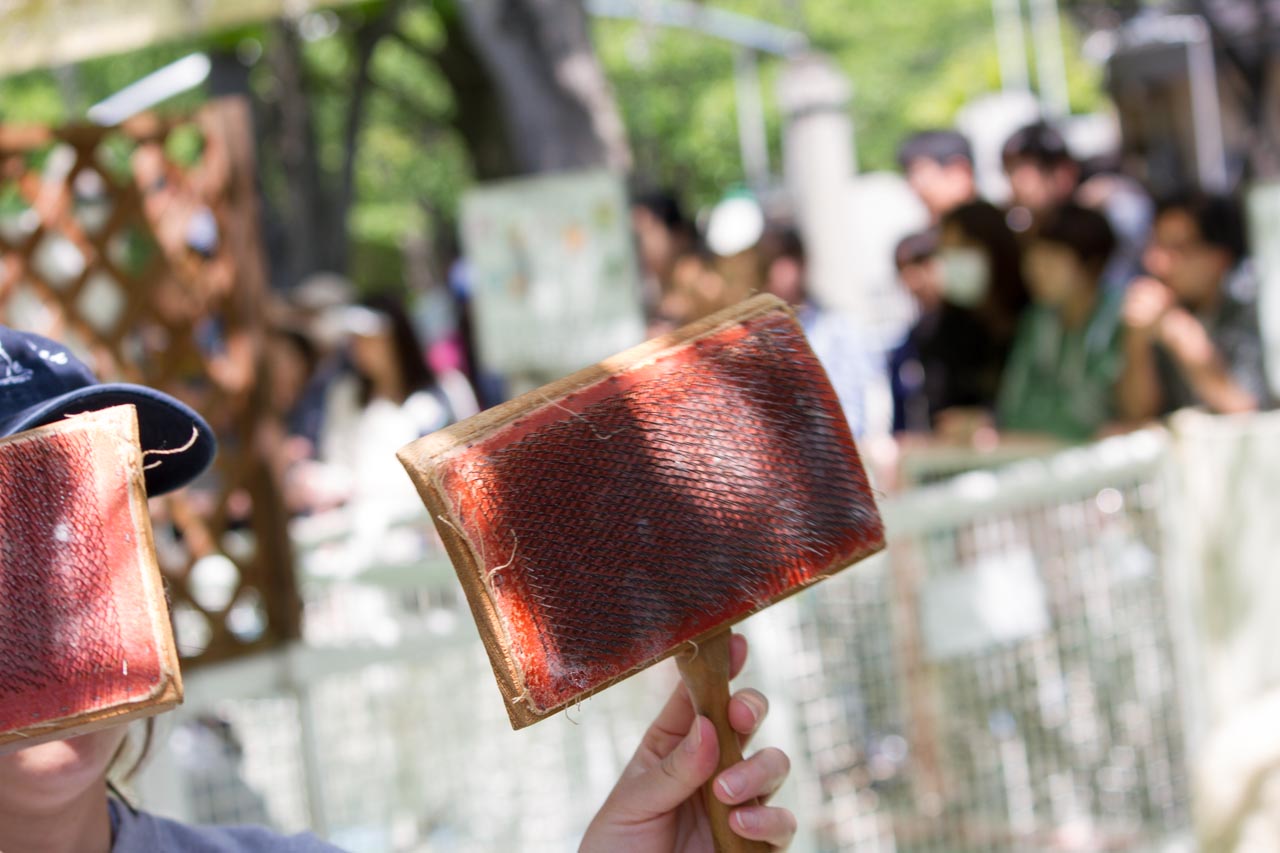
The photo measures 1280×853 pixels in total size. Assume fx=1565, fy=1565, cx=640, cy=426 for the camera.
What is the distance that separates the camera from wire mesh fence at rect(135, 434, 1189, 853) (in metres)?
2.85

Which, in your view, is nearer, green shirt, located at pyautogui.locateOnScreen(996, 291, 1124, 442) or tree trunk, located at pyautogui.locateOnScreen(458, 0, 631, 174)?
green shirt, located at pyautogui.locateOnScreen(996, 291, 1124, 442)

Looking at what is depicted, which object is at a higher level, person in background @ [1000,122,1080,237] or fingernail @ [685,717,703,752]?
fingernail @ [685,717,703,752]

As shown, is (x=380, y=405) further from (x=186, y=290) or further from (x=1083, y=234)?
(x=1083, y=234)

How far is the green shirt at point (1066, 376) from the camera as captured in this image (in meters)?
4.37

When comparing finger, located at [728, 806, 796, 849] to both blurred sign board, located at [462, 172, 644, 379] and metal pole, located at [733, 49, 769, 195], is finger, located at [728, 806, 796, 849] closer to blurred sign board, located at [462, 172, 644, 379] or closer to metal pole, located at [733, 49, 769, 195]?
blurred sign board, located at [462, 172, 644, 379]

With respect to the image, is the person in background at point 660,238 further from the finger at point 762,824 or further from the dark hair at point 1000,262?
the finger at point 762,824

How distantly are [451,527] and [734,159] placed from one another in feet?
106

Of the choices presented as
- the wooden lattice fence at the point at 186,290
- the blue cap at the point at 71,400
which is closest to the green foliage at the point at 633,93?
the wooden lattice fence at the point at 186,290

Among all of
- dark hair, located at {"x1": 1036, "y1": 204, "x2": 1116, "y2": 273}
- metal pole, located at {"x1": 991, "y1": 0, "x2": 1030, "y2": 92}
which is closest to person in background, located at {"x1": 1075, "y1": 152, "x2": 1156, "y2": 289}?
dark hair, located at {"x1": 1036, "y1": 204, "x2": 1116, "y2": 273}

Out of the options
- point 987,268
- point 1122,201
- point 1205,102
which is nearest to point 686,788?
point 987,268

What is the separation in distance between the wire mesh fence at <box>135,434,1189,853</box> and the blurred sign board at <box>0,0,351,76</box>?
1.70 metres

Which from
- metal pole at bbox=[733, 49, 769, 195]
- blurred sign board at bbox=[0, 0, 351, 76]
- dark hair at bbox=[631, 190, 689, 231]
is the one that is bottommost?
metal pole at bbox=[733, 49, 769, 195]

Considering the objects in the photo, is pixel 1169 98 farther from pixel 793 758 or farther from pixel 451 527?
pixel 451 527

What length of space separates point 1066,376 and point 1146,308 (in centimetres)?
29
